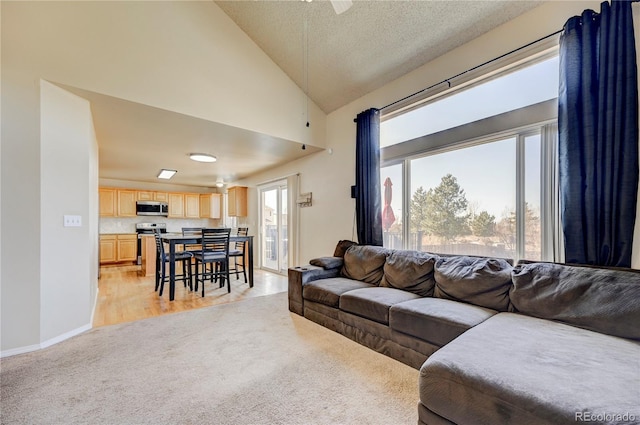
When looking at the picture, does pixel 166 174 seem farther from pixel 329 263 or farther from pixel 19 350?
pixel 329 263

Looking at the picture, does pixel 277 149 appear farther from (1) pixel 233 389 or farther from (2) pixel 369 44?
(1) pixel 233 389

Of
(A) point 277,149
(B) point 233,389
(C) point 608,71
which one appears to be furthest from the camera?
(A) point 277,149

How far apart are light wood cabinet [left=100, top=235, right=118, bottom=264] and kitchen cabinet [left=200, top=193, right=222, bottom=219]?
2.35m

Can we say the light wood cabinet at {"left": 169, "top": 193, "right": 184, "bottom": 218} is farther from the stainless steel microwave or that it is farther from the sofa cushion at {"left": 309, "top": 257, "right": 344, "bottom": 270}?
the sofa cushion at {"left": 309, "top": 257, "right": 344, "bottom": 270}

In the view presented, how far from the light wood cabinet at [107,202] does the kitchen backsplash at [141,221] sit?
0.32 metres

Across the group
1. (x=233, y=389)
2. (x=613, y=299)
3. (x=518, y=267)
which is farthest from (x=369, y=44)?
(x=233, y=389)

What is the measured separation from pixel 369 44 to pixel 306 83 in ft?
4.08

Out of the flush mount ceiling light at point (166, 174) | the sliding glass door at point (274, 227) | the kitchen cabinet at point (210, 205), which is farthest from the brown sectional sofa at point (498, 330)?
the kitchen cabinet at point (210, 205)

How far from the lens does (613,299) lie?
1674mm

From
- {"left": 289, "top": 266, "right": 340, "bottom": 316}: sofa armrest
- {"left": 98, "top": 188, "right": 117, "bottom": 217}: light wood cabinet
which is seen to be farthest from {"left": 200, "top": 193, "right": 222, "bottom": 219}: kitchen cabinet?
{"left": 289, "top": 266, "right": 340, "bottom": 316}: sofa armrest

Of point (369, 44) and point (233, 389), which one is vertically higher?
point (369, 44)

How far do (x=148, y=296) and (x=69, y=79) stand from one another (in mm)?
2986

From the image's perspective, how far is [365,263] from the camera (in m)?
3.28

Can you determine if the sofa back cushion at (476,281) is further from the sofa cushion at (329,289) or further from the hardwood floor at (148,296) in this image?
the hardwood floor at (148,296)
